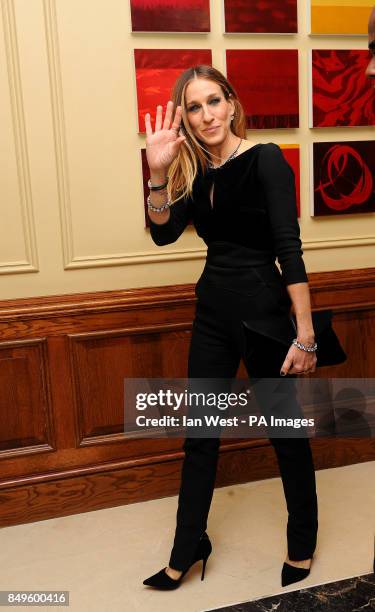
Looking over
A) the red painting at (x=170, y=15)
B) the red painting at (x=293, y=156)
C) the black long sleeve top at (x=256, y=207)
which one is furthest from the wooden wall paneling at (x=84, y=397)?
the red painting at (x=170, y=15)

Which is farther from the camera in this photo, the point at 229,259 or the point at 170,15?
the point at 170,15

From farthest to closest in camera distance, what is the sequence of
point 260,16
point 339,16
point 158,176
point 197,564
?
point 339,16 → point 260,16 → point 197,564 → point 158,176

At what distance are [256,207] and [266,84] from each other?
3.76 feet

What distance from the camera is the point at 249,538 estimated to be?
2.58 meters

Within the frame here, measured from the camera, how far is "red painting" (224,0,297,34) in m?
2.78

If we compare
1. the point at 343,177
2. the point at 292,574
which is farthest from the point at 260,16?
the point at 292,574

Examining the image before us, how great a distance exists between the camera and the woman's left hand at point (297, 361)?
2018 mm

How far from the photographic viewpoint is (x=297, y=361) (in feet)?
6.64

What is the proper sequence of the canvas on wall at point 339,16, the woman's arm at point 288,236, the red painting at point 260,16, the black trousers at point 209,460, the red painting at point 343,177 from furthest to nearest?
1. the red painting at point 343,177
2. the canvas on wall at point 339,16
3. the red painting at point 260,16
4. the black trousers at point 209,460
5. the woman's arm at point 288,236

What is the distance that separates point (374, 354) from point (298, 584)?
1395 millimetres

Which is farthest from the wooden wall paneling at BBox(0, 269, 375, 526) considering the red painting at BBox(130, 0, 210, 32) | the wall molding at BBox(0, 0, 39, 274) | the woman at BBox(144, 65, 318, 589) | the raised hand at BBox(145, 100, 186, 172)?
the red painting at BBox(130, 0, 210, 32)

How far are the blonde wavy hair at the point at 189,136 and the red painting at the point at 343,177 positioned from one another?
0.97 metres

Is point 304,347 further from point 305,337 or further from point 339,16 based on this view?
point 339,16
